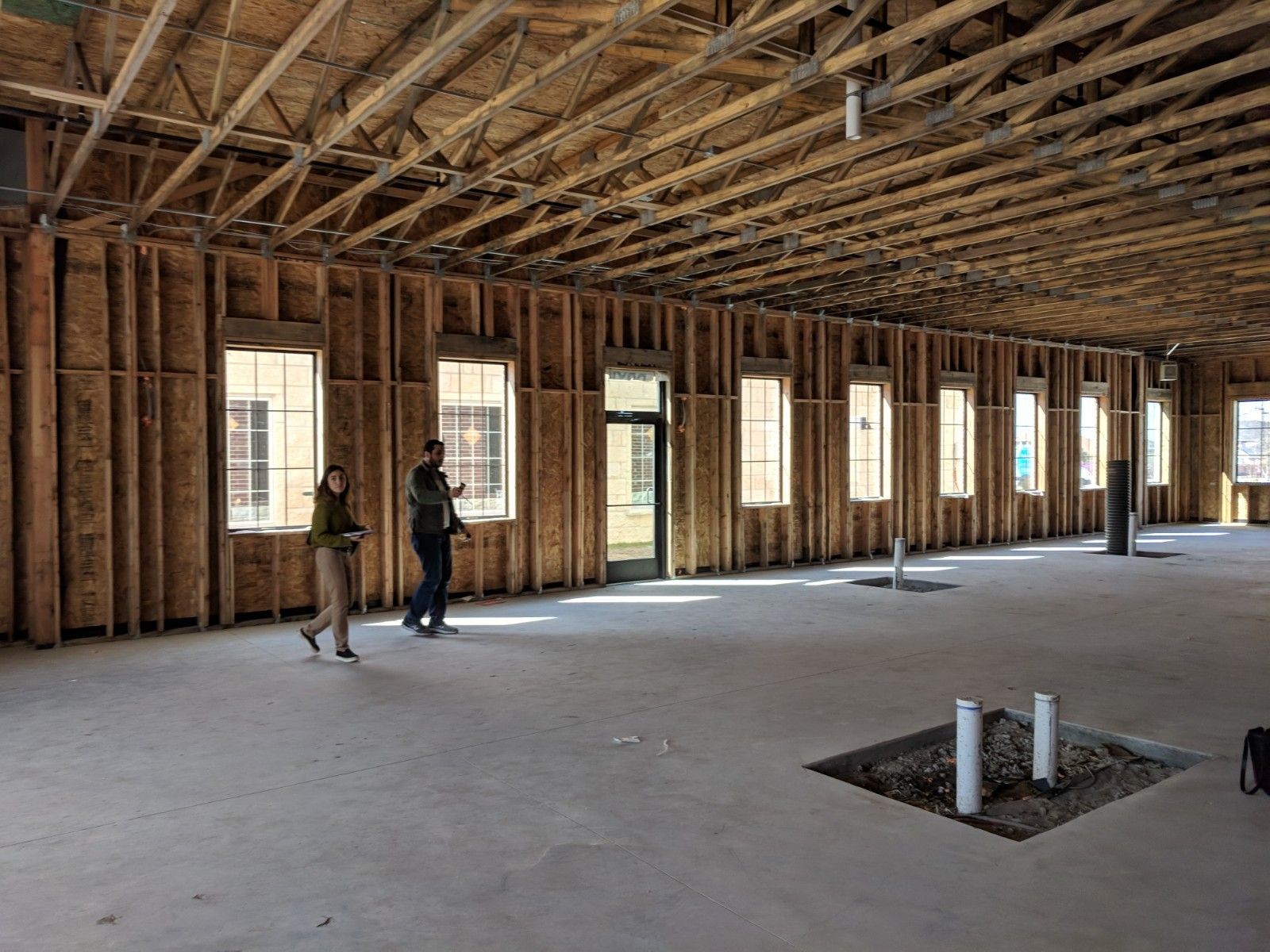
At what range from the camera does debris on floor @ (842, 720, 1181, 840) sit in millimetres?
4199

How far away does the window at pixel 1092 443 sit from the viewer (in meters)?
17.5

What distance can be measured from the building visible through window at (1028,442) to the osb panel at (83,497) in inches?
552

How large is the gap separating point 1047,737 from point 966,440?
1140 cm

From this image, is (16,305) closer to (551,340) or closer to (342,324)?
(342,324)

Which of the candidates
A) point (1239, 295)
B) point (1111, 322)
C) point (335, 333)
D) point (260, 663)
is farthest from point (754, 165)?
point (1111, 322)

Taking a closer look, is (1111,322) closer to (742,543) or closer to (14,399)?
(742,543)

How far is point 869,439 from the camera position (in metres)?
13.9

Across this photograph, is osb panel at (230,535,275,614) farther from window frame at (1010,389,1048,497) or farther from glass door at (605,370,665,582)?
window frame at (1010,389,1048,497)

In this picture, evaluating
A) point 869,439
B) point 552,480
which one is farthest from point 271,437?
point 869,439

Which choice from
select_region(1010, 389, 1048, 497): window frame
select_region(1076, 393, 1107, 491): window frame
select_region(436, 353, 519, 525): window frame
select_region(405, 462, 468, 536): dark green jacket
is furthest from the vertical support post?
select_region(1076, 393, 1107, 491): window frame

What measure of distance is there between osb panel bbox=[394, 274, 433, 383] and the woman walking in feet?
8.50

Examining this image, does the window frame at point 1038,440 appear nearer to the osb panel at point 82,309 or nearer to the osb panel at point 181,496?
the osb panel at point 181,496

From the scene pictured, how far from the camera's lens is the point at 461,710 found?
5652mm

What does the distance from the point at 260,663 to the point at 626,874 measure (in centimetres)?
455
